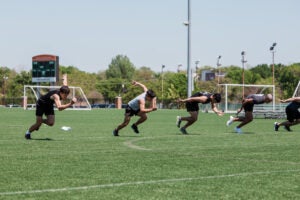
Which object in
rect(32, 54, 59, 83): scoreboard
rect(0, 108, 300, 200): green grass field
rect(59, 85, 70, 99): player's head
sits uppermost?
rect(32, 54, 59, 83): scoreboard

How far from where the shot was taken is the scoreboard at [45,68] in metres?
73.8

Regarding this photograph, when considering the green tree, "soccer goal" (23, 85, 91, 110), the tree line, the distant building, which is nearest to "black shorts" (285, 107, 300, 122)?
"soccer goal" (23, 85, 91, 110)

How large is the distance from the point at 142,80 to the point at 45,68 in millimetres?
98256

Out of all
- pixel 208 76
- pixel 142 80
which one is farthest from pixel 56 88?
pixel 142 80

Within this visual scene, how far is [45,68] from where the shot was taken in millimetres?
74688

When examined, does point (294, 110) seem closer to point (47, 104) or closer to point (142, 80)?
point (47, 104)

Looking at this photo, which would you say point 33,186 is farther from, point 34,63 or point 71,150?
point 34,63

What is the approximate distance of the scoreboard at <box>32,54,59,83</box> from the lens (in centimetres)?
7375

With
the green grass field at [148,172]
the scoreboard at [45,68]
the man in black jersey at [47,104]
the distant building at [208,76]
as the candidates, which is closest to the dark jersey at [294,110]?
the green grass field at [148,172]

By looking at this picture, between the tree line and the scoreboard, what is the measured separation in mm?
43289

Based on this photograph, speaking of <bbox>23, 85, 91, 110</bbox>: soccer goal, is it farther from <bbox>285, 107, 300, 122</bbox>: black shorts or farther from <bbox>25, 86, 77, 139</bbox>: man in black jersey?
<bbox>25, 86, 77, 139</bbox>: man in black jersey

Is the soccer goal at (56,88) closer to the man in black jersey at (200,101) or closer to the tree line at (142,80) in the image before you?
the tree line at (142,80)

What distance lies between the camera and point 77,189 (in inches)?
286

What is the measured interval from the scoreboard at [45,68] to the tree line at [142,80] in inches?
1704
